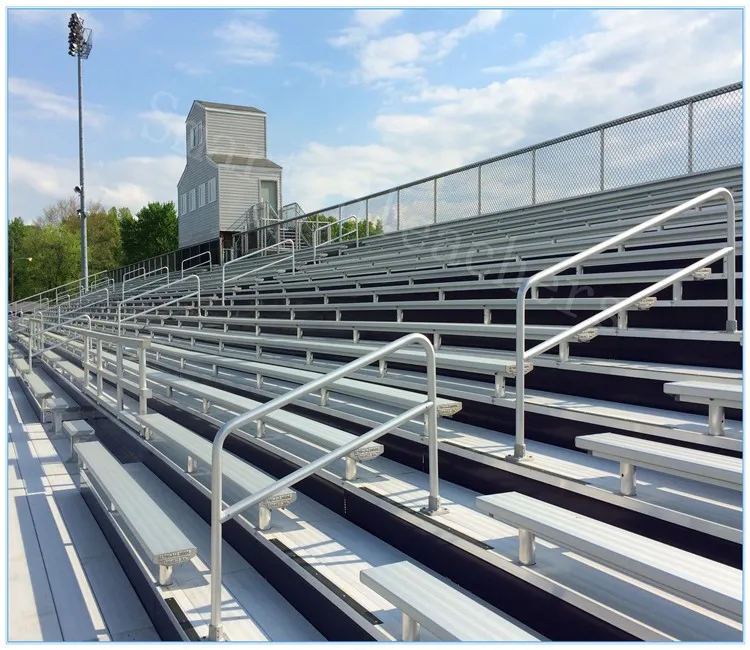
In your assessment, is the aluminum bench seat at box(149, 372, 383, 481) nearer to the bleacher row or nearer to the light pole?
the bleacher row

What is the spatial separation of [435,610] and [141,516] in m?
1.99

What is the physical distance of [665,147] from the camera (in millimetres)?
8047

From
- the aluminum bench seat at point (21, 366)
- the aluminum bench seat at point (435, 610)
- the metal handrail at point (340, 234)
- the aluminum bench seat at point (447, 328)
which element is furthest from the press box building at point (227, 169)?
the aluminum bench seat at point (435, 610)

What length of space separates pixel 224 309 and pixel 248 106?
1694cm

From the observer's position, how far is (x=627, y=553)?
2.07 meters

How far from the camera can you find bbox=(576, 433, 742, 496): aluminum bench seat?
2318mm

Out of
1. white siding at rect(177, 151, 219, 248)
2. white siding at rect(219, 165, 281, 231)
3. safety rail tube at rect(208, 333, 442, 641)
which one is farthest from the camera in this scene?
white siding at rect(177, 151, 219, 248)

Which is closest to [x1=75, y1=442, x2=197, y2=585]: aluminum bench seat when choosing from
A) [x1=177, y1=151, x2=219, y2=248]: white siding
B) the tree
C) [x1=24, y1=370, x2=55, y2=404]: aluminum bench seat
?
[x1=24, y1=370, x2=55, y2=404]: aluminum bench seat

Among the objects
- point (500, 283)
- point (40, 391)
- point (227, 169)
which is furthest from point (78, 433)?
point (227, 169)

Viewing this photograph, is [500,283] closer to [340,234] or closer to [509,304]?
[509,304]

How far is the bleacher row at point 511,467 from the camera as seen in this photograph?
2.14 meters

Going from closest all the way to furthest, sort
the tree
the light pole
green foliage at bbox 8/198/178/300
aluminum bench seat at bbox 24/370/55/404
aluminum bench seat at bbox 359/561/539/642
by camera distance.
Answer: aluminum bench seat at bbox 359/561/539/642 → aluminum bench seat at bbox 24/370/55/404 → the light pole → green foliage at bbox 8/198/178/300 → the tree

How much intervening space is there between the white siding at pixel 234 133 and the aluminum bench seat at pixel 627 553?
2409 cm

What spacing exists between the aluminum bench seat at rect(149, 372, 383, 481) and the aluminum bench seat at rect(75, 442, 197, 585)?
0.87 metres
